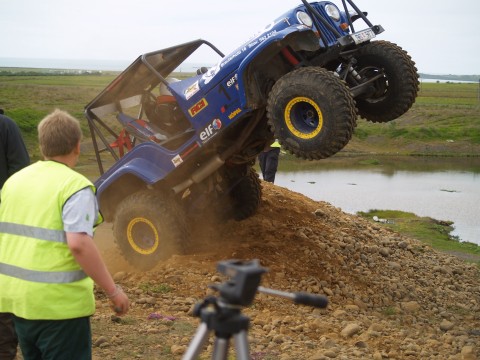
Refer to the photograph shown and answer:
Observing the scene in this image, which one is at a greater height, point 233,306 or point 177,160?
point 233,306

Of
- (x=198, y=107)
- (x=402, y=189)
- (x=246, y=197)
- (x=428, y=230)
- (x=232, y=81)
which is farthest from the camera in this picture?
(x=402, y=189)

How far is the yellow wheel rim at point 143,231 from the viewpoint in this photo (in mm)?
9117

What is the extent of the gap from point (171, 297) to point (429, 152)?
89.7 feet

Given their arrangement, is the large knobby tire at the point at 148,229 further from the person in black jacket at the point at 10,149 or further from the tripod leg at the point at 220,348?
the tripod leg at the point at 220,348

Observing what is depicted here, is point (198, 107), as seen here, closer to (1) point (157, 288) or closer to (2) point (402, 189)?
(1) point (157, 288)

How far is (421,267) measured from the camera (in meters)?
10.4

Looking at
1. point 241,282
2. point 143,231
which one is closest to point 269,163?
point 143,231

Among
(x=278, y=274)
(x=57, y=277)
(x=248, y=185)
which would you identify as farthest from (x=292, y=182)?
(x=57, y=277)

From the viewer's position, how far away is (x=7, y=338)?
507 cm

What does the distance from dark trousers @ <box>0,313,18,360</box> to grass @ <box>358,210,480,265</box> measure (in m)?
8.73

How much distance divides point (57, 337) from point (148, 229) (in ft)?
17.6

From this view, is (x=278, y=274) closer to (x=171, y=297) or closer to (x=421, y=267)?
(x=171, y=297)

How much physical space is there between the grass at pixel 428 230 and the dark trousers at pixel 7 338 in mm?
8727

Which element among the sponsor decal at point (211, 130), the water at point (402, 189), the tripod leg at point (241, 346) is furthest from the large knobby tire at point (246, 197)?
the tripod leg at point (241, 346)
